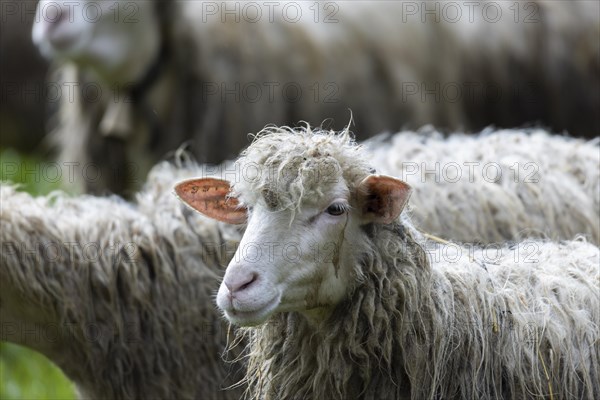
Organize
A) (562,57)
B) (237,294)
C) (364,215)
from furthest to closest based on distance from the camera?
(562,57)
(364,215)
(237,294)

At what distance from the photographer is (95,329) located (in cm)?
454

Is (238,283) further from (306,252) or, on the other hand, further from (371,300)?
(371,300)

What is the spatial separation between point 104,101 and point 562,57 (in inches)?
113

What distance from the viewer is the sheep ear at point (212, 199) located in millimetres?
3819

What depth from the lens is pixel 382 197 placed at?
3.56m

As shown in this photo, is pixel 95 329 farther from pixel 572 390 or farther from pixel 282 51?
pixel 282 51

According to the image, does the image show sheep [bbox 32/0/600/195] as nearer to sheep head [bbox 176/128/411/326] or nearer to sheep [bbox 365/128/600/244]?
sheep [bbox 365/128/600/244]

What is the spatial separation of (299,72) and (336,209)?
146 inches

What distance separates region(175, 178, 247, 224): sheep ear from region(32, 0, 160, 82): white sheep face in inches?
109

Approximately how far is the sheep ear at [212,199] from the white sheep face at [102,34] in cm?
278

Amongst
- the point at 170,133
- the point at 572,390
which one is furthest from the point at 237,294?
the point at 170,133

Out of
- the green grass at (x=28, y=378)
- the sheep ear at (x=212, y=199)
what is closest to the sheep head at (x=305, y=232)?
the sheep ear at (x=212, y=199)

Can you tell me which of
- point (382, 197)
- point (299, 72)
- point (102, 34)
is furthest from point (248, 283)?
point (299, 72)

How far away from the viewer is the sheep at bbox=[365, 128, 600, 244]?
4.75 metres
